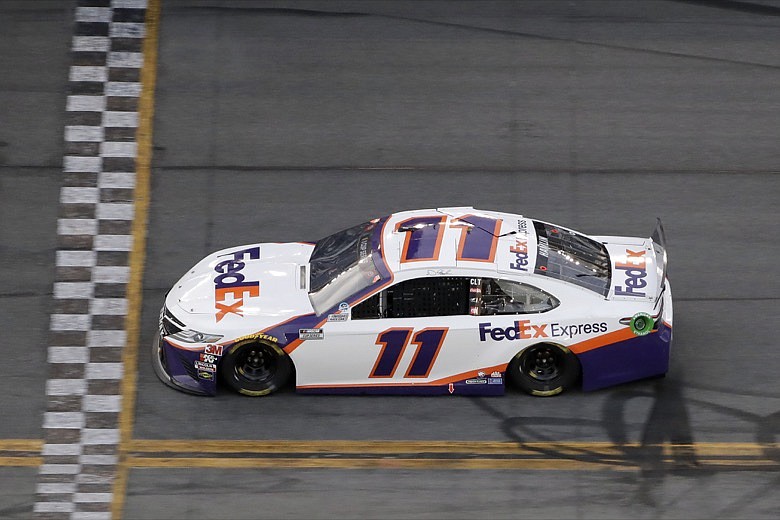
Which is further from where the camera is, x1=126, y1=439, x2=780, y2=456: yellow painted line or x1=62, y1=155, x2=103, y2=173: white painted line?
x1=62, y1=155, x2=103, y2=173: white painted line

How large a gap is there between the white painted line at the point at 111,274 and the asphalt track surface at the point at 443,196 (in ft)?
0.74

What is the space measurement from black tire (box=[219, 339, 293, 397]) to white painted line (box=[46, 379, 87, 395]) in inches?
51.9

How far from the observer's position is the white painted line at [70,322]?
1177cm

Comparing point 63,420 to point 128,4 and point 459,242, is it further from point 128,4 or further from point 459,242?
point 128,4

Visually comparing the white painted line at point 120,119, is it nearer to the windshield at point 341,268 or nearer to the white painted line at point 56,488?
the windshield at point 341,268

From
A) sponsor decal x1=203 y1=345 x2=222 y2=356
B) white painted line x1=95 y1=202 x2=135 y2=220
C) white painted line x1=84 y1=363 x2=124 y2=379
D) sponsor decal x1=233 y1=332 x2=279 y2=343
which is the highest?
white painted line x1=95 y1=202 x2=135 y2=220

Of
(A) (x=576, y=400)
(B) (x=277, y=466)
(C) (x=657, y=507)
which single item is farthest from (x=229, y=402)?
(C) (x=657, y=507)

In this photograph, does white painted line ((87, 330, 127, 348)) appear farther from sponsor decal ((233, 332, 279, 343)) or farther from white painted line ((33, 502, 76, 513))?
white painted line ((33, 502, 76, 513))

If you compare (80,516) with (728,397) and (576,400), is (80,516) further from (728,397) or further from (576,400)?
(728,397)

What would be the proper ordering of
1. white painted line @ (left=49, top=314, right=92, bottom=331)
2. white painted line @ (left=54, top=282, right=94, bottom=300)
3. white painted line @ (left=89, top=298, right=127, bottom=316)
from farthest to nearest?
1. white painted line @ (left=54, top=282, right=94, bottom=300)
2. white painted line @ (left=89, top=298, right=127, bottom=316)
3. white painted line @ (left=49, top=314, right=92, bottom=331)

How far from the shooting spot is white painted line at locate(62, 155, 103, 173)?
13.4 m

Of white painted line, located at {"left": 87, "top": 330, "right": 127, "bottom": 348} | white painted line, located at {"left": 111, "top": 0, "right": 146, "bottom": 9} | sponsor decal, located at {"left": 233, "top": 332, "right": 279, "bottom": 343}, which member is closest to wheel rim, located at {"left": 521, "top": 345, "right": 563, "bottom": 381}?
sponsor decal, located at {"left": 233, "top": 332, "right": 279, "bottom": 343}

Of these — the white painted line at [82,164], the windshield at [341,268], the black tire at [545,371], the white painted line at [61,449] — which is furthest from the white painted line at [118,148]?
the black tire at [545,371]

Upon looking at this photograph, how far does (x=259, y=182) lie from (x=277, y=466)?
3.93 meters
